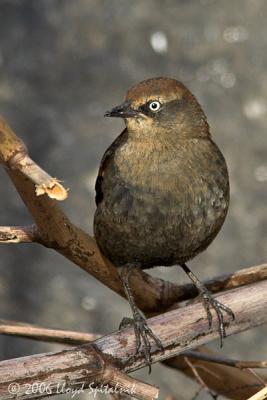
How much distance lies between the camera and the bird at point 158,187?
4012 mm

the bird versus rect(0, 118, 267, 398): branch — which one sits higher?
the bird

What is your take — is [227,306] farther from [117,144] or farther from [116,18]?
[116,18]

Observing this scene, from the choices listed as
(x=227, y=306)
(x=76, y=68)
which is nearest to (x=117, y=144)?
(x=227, y=306)

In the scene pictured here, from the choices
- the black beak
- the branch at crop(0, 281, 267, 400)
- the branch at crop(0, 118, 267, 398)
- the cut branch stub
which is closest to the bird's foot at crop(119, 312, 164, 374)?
the branch at crop(0, 281, 267, 400)

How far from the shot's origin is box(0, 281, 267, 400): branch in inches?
122

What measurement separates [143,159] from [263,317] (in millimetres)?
798

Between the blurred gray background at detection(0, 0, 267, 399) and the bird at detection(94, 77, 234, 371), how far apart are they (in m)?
1.50

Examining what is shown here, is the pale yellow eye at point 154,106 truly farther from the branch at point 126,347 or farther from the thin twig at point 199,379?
the thin twig at point 199,379

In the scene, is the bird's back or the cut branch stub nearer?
the cut branch stub

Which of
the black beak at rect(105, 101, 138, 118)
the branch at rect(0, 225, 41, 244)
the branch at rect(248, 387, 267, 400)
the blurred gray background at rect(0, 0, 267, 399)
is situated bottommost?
the branch at rect(248, 387, 267, 400)

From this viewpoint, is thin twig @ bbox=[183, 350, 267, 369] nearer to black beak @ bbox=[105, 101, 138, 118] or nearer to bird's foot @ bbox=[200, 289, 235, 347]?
bird's foot @ bbox=[200, 289, 235, 347]

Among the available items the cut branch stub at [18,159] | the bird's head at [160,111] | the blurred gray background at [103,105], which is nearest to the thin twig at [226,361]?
the bird's head at [160,111]

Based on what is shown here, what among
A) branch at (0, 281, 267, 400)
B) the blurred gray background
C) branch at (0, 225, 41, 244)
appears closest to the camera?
branch at (0, 281, 267, 400)

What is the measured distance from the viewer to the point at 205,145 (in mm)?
4211
